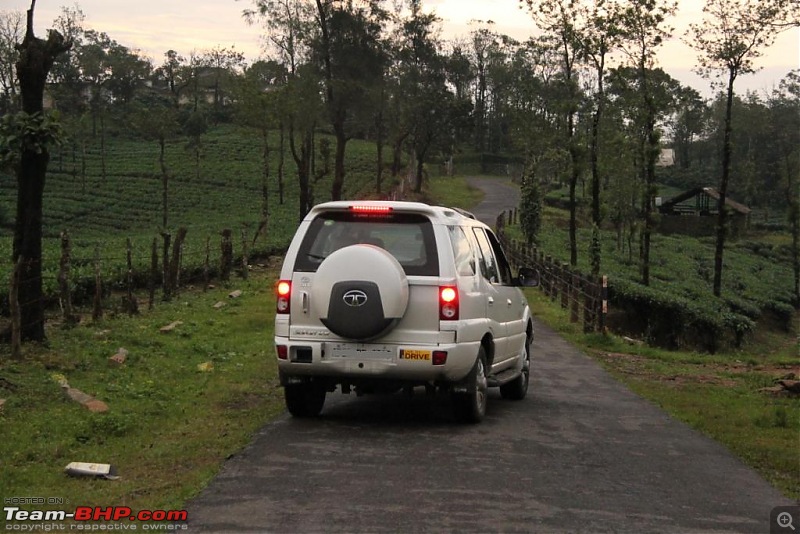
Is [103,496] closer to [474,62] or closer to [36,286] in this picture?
[36,286]

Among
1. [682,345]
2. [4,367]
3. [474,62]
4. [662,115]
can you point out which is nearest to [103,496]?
[4,367]

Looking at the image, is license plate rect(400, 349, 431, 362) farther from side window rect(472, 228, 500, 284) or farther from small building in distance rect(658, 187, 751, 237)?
small building in distance rect(658, 187, 751, 237)

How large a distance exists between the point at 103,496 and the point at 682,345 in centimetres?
2591

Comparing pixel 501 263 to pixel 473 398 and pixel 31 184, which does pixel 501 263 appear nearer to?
pixel 473 398

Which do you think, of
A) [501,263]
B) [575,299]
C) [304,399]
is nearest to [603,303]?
[575,299]

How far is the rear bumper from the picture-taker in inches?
323

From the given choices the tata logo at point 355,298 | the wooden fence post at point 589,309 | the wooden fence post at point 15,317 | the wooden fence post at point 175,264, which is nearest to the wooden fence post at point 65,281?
the wooden fence post at point 15,317

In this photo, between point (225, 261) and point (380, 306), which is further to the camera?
point (225, 261)

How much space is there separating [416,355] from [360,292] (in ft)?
2.65

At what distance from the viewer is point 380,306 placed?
314 inches

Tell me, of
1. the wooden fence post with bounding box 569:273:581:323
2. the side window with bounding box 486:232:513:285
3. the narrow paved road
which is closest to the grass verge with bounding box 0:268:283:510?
the narrow paved road

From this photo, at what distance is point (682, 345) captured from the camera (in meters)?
29.4

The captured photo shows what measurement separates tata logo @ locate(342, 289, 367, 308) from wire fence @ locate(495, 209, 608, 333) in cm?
1180

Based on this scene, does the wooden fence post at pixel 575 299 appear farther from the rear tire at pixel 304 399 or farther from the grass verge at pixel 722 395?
the rear tire at pixel 304 399
